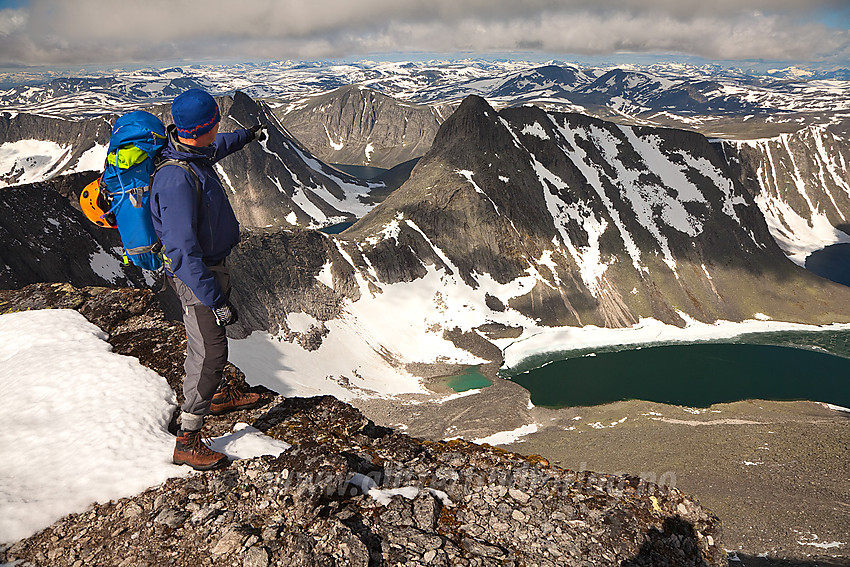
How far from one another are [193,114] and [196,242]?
2.01 m

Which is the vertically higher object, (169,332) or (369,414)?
(169,332)

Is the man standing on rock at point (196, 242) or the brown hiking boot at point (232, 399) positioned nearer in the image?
the man standing on rock at point (196, 242)

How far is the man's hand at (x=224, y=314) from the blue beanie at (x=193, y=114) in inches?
107

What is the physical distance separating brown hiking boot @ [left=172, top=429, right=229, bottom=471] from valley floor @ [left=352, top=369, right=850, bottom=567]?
1676 centimetres

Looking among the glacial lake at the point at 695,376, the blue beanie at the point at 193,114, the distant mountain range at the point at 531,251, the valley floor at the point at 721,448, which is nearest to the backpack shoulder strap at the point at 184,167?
the blue beanie at the point at 193,114

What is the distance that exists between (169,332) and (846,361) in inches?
5315

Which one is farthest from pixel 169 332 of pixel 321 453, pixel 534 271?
pixel 534 271

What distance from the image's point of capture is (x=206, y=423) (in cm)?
905

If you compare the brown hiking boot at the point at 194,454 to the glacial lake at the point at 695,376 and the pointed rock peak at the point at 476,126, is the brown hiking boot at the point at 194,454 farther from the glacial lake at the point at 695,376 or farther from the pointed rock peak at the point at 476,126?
the pointed rock peak at the point at 476,126

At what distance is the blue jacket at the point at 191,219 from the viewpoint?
679 centimetres

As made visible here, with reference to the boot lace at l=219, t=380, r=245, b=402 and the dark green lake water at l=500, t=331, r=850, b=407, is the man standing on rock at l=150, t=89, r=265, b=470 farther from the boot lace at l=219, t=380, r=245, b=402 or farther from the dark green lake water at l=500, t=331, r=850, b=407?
the dark green lake water at l=500, t=331, r=850, b=407

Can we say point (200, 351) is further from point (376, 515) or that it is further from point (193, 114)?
point (376, 515)

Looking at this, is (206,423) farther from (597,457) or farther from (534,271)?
(534,271)

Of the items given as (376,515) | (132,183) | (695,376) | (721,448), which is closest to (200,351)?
(132,183)
